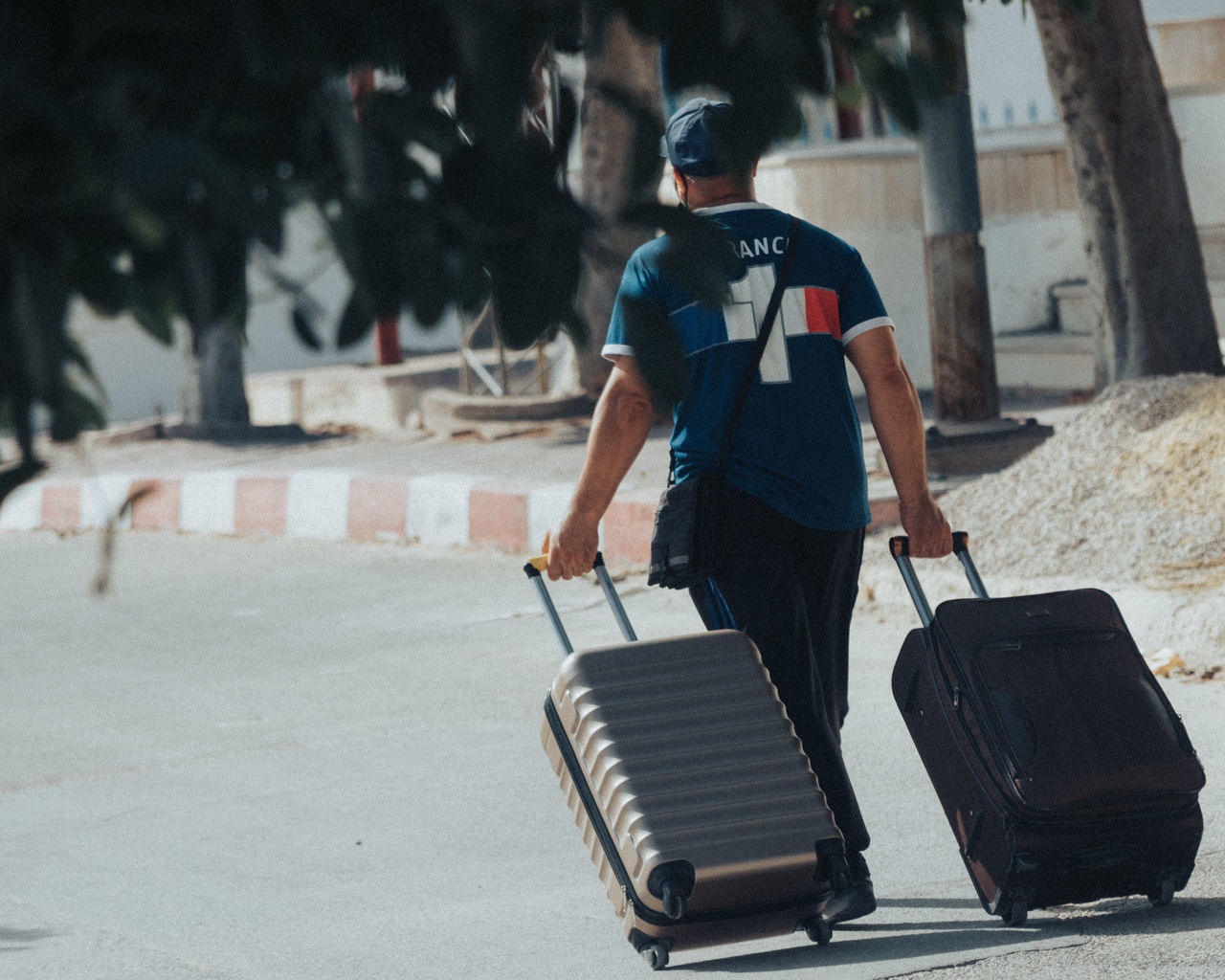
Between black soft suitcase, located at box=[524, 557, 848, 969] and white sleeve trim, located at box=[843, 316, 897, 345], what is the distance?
22.4 inches

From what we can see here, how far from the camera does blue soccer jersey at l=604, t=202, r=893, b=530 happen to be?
333cm

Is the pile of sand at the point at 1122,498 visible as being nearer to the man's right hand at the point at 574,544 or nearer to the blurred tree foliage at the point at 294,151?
the man's right hand at the point at 574,544

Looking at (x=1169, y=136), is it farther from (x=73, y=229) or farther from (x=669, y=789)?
(x=73, y=229)

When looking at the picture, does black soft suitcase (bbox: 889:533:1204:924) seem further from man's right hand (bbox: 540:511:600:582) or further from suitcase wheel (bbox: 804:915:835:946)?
man's right hand (bbox: 540:511:600:582)

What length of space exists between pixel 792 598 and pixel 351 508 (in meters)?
5.80

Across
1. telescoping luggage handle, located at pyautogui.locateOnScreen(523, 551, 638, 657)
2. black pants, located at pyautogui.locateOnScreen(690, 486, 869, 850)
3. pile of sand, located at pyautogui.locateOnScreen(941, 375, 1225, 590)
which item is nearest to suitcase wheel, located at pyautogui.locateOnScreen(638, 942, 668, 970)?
black pants, located at pyautogui.locateOnScreen(690, 486, 869, 850)

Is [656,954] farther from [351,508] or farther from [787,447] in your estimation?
[351,508]

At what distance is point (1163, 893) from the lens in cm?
338

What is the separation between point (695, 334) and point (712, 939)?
105cm

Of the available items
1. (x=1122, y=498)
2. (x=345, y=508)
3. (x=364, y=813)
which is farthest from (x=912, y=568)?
(x=345, y=508)

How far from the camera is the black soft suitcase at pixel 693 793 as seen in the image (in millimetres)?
3127

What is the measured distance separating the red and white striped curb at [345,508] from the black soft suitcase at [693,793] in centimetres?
415

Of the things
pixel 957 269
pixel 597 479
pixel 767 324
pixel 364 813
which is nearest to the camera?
pixel 767 324

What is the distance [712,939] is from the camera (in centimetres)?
318
